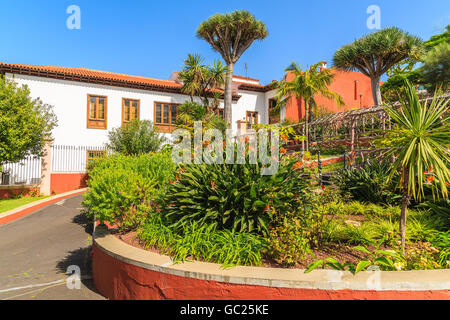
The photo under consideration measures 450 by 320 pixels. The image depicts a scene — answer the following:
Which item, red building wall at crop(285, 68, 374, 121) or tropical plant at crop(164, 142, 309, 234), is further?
red building wall at crop(285, 68, 374, 121)

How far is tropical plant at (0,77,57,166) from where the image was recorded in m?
12.7

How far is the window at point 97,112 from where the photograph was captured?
19.6m

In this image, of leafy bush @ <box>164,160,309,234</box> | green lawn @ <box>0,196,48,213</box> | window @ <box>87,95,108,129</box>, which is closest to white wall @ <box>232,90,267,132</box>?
window @ <box>87,95,108,129</box>

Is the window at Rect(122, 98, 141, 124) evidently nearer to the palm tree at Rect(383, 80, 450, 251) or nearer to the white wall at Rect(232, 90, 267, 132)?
the white wall at Rect(232, 90, 267, 132)

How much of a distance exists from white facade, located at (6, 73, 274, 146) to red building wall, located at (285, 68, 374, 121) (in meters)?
8.62

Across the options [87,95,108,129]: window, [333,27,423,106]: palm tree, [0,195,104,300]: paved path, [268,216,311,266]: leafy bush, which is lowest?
[0,195,104,300]: paved path

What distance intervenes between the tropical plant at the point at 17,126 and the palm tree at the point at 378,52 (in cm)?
2085

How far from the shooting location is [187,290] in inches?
122

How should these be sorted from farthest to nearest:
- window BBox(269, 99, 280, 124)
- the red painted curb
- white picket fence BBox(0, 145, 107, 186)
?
window BBox(269, 99, 280, 124), white picket fence BBox(0, 145, 107, 186), the red painted curb

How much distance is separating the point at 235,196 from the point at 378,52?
2195 cm

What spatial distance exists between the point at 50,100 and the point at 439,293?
21.1m

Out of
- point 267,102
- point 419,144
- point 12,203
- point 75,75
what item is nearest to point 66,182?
point 12,203

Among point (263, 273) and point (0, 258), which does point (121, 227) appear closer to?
point (263, 273)

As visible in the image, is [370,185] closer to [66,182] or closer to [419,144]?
[419,144]
